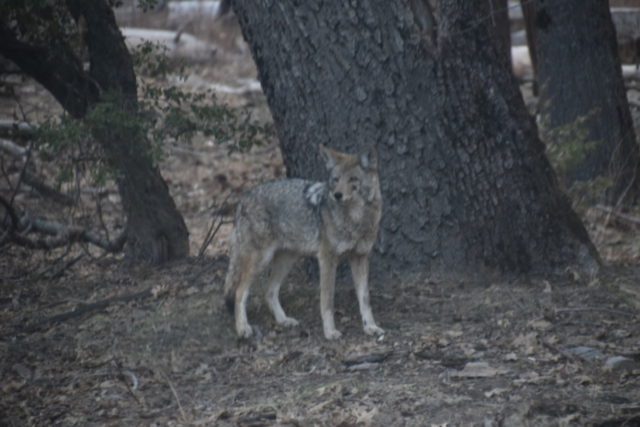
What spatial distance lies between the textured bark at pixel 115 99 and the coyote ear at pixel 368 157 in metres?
3.26

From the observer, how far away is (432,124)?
805cm

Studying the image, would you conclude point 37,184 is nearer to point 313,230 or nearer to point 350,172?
point 313,230

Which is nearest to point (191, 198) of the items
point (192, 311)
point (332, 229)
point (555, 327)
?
point (192, 311)

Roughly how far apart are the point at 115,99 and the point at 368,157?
12.0ft

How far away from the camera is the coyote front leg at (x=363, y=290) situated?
7.52 m

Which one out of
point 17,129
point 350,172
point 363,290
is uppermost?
point 17,129

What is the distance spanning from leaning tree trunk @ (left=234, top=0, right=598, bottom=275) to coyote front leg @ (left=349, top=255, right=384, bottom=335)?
2.77 ft

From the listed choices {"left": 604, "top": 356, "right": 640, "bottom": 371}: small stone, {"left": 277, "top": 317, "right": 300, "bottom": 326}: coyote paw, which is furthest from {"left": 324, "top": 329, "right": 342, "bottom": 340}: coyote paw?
{"left": 604, "top": 356, "right": 640, "bottom": 371}: small stone

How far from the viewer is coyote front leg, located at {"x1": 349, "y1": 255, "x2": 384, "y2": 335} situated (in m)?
7.52

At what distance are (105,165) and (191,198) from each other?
257 inches

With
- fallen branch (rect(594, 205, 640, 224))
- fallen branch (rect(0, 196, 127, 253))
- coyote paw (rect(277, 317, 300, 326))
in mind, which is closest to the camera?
coyote paw (rect(277, 317, 300, 326))

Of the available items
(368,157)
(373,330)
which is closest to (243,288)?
(373,330)

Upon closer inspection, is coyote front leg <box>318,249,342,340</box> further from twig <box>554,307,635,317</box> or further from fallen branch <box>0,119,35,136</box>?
fallen branch <box>0,119,35,136</box>

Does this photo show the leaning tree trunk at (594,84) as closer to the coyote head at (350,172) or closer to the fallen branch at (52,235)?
the coyote head at (350,172)
